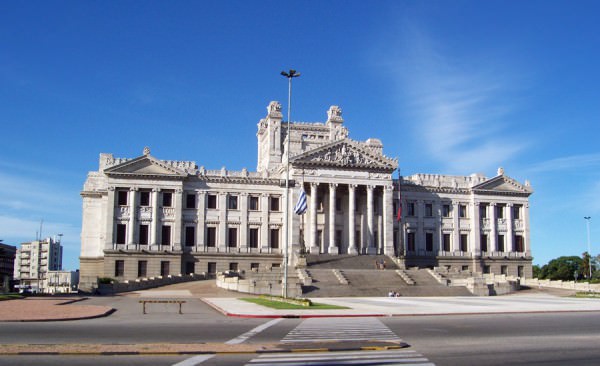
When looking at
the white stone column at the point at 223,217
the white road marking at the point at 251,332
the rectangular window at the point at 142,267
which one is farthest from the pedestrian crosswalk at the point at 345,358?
the white stone column at the point at 223,217

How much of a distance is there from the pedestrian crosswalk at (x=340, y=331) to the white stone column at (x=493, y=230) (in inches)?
2517

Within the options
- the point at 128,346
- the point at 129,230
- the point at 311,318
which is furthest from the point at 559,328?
the point at 129,230

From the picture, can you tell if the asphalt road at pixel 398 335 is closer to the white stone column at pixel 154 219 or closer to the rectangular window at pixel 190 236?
the white stone column at pixel 154 219

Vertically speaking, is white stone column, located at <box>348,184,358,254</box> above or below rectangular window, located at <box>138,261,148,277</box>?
above

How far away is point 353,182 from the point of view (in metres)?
81.2

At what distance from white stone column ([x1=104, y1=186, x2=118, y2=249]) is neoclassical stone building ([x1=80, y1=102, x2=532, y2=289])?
0.12 meters

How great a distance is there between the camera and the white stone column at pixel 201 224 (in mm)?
81062

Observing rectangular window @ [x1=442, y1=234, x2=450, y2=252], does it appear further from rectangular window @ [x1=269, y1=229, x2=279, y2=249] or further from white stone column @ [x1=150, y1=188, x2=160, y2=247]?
white stone column @ [x1=150, y1=188, x2=160, y2=247]

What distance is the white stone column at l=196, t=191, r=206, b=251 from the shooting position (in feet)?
266

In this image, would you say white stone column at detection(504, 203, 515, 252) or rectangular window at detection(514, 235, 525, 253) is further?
rectangular window at detection(514, 235, 525, 253)

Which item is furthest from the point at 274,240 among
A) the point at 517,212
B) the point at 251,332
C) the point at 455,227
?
the point at 251,332

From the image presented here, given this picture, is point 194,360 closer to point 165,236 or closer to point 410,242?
point 165,236

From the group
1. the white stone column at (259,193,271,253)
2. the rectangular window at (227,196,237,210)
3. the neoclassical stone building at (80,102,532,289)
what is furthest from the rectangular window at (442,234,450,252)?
the rectangular window at (227,196,237,210)

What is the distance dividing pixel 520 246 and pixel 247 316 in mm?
68515
